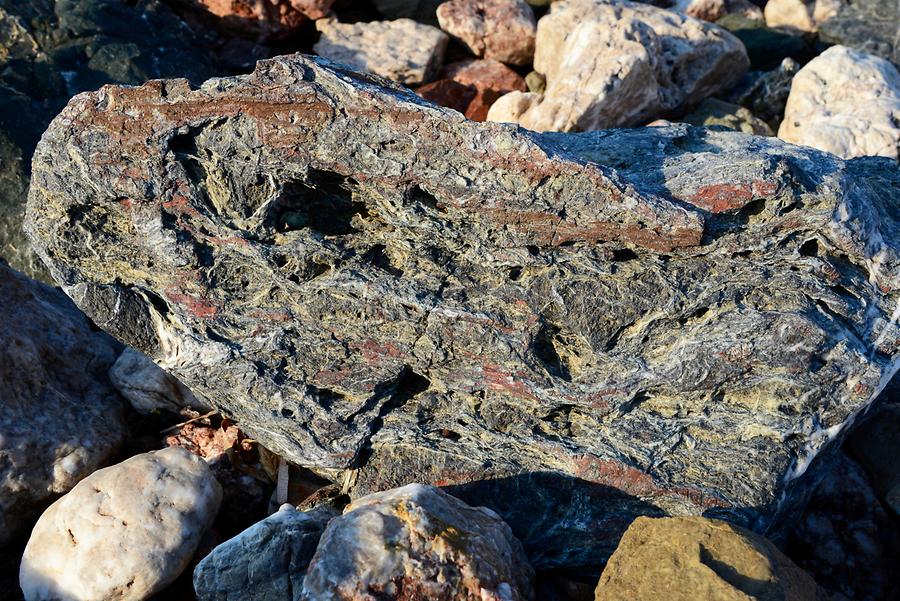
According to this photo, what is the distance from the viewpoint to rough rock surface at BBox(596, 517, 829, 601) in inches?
117

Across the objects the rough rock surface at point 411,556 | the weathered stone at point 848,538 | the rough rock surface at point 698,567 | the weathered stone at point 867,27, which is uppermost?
the weathered stone at point 867,27

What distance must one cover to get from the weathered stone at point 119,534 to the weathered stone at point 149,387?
0.84m

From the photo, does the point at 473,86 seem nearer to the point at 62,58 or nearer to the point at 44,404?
the point at 62,58

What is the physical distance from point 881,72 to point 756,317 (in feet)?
15.3

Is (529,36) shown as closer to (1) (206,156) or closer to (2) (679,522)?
(1) (206,156)

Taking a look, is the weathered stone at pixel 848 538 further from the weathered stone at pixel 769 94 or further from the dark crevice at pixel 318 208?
the weathered stone at pixel 769 94

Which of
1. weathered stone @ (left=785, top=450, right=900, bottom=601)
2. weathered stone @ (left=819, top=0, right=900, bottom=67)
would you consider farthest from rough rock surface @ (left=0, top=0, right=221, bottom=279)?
weathered stone @ (left=819, top=0, right=900, bottom=67)

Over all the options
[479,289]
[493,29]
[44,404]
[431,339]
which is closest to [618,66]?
[493,29]

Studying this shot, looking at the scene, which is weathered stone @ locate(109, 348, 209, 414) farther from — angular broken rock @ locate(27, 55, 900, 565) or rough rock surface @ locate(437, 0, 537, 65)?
rough rock surface @ locate(437, 0, 537, 65)

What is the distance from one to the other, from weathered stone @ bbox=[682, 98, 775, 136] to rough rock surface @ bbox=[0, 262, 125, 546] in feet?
16.8

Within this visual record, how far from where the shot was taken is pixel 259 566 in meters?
3.57

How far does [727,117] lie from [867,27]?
119 inches

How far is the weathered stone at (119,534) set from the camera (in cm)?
365

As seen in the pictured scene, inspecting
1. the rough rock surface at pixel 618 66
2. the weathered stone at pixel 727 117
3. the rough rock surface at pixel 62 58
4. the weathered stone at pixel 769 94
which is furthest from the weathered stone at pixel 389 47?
the weathered stone at pixel 769 94
